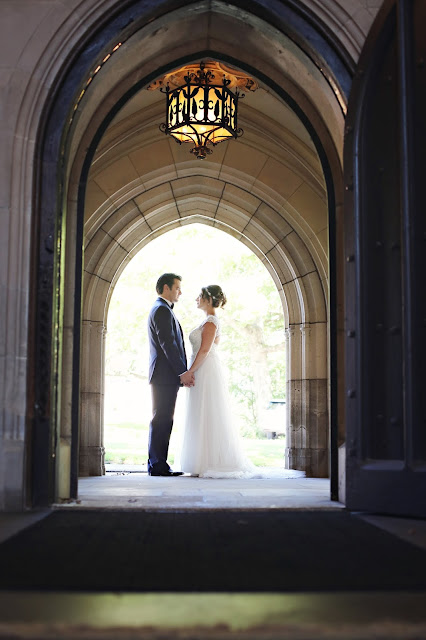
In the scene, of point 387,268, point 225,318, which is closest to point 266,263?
point 387,268

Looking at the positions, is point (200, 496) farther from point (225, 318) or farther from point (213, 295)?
point (225, 318)

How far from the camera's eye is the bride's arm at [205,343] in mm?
7062

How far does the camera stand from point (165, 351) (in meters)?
6.63

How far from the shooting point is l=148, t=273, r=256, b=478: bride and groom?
257 inches

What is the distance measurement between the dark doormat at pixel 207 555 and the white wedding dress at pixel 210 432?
3461 millimetres

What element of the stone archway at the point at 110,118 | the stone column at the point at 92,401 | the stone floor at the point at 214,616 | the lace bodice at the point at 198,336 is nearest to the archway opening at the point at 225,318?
the stone column at the point at 92,401

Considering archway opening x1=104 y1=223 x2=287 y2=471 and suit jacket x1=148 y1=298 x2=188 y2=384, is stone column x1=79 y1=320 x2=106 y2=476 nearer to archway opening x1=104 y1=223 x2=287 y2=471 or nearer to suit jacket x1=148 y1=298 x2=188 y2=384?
suit jacket x1=148 y1=298 x2=188 y2=384

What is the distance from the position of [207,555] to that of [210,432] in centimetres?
451

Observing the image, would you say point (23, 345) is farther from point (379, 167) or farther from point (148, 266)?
point (148, 266)

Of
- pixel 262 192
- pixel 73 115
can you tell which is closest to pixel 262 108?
pixel 262 192

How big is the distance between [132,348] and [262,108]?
11.1m

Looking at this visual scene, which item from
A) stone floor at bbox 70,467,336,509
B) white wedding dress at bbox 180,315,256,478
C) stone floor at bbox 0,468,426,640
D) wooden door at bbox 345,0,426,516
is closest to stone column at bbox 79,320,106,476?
white wedding dress at bbox 180,315,256,478

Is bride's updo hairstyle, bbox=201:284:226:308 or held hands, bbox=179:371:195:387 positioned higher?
bride's updo hairstyle, bbox=201:284:226:308

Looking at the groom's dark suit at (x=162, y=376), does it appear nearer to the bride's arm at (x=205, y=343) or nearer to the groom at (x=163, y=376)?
the groom at (x=163, y=376)
